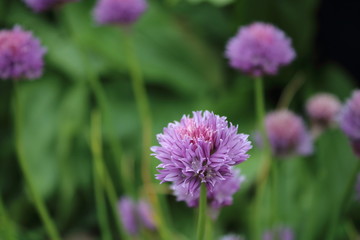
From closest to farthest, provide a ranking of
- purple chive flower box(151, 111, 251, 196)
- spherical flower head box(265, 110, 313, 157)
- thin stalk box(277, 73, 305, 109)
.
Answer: purple chive flower box(151, 111, 251, 196) < spherical flower head box(265, 110, 313, 157) < thin stalk box(277, 73, 305, 109)

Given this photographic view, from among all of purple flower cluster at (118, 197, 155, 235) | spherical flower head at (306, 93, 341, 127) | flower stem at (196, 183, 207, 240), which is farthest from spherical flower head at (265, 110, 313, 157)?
flower stem at (196, 183, 207, 240)

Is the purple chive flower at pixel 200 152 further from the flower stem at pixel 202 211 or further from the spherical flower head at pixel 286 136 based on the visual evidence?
the spherical flower head at pixel 286 136

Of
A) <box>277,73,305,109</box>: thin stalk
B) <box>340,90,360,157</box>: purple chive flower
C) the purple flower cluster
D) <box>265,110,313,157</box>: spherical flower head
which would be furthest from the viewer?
<box>277,73,305,109</box>: thin stalk

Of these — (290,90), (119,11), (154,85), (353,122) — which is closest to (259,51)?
(353,122)

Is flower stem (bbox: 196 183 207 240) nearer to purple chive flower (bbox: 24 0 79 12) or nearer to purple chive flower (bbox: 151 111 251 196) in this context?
purple chive flower (bbox: 151 111 251 196)

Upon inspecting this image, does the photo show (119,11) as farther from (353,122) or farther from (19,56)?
(353,122)

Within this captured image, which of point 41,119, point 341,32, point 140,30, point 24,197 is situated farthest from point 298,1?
point 24,197

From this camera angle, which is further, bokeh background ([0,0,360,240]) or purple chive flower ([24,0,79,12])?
bokeh background ([0,0,360,240])
